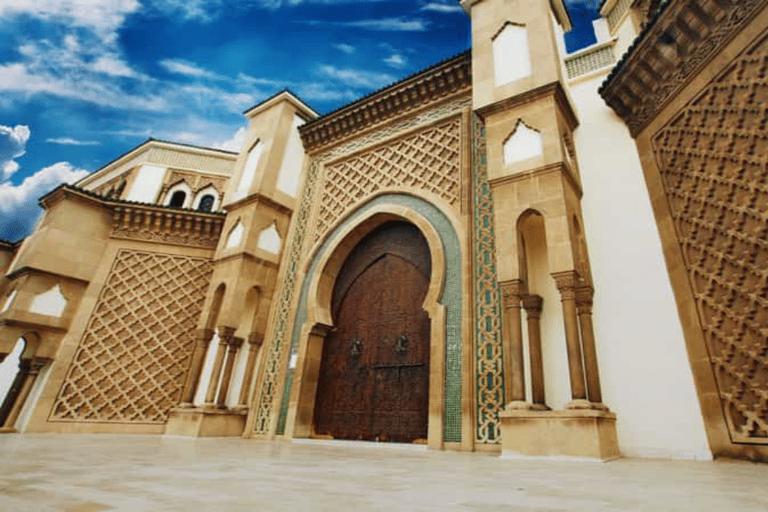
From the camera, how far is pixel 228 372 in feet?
21.3

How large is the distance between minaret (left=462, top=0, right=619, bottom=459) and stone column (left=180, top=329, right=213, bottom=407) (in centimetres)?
483

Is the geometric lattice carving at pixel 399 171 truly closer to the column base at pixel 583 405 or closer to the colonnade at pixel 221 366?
the colonnade at pixel 221 366

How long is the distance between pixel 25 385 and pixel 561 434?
819 cm

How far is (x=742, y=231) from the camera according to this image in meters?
3.53

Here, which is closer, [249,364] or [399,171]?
[249,364]

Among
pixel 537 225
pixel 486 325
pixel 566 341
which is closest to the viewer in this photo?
pixel 566 341

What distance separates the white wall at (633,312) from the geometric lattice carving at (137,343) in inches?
273

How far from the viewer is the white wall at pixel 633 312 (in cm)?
370

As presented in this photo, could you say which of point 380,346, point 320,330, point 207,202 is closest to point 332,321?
point 320,330

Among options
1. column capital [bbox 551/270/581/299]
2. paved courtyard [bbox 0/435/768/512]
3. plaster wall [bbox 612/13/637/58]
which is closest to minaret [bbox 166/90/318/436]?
paved courtyard [bbox 0/435/768/512]

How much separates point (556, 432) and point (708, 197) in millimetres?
2667

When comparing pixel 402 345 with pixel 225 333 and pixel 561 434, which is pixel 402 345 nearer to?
pixel 561 434

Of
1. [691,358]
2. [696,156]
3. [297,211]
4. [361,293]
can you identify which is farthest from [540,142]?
[297,211]

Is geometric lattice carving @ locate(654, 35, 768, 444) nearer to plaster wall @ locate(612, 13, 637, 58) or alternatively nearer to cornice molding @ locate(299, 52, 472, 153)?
plaster wall @ locate(612, 13, 637, 58)
